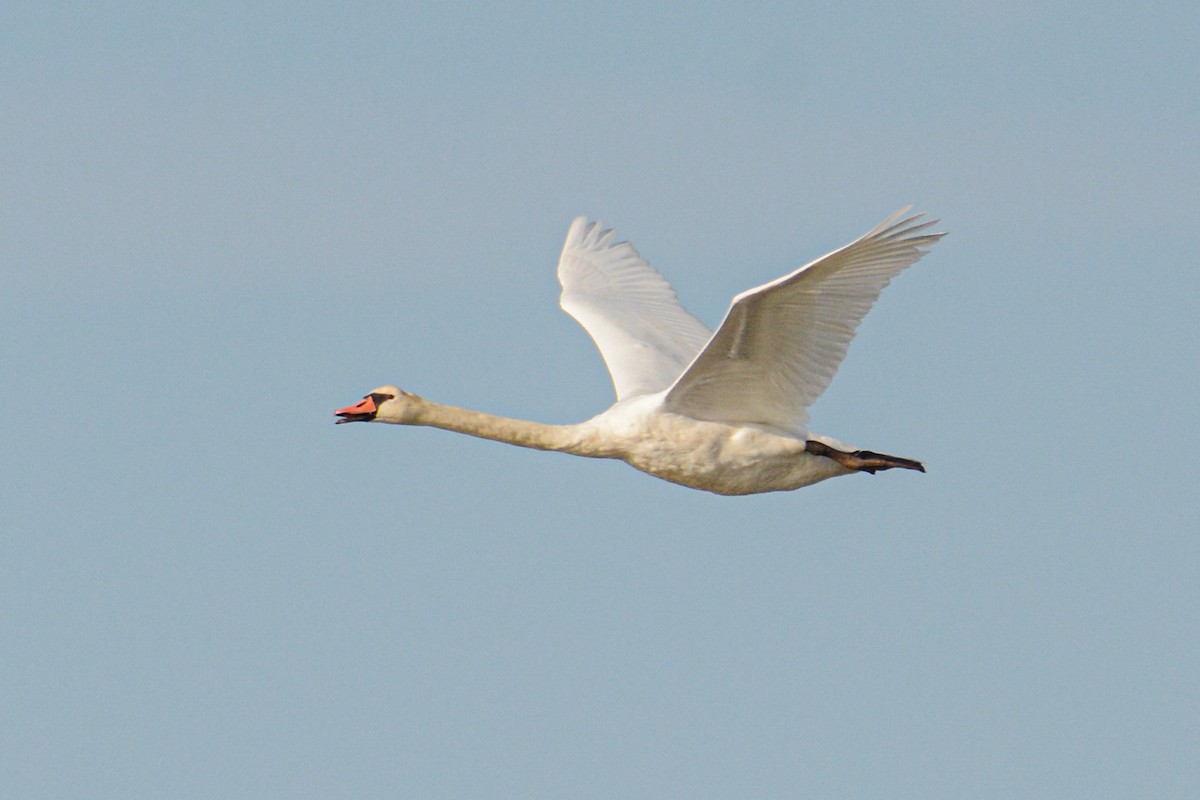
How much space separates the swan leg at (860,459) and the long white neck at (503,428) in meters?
1.90

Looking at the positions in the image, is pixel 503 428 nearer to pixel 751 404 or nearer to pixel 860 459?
pixel 751 404

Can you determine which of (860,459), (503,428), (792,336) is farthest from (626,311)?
(792,336)

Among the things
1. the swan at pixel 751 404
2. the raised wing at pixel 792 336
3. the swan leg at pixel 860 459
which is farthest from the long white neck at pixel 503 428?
the swan leg at pixel 860 459

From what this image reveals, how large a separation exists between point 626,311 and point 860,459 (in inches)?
176

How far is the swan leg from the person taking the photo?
1889 centimetres

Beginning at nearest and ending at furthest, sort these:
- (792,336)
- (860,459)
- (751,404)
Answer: (792,336) → (751,404) → (860,459)

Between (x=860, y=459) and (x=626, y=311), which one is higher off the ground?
(x=626, y=311)

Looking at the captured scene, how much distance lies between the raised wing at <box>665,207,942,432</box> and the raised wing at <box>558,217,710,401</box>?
2019mm

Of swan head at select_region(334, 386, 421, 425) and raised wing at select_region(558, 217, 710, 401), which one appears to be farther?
raised wing at select_region(558, 217, 710, 401)

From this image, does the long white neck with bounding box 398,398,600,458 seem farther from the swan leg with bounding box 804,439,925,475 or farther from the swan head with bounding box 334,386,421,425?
the swan leg with bounding box 804,439,925,475

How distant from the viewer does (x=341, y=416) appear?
1905 centimetres

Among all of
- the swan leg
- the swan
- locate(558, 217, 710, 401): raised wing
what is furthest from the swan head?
the swan leg

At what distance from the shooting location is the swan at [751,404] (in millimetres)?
16750

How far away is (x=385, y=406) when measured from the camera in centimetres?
1909
